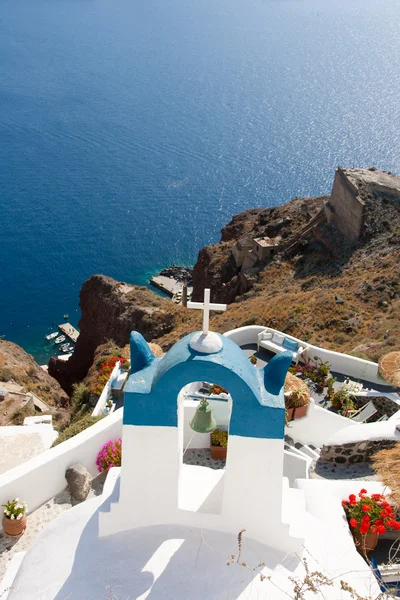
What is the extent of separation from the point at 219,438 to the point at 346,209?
34.3m

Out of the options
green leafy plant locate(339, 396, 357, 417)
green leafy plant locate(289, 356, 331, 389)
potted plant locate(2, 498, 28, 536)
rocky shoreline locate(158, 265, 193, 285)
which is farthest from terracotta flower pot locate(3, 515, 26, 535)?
rocky shoreline locate(158, 265, 193, 285)

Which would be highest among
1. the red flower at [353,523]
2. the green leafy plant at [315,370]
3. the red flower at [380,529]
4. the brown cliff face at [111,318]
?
the brown cliff face at [111,318]

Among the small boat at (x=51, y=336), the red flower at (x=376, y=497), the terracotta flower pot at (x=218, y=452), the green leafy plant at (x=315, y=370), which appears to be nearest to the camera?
the red flower at (x=376, y=497)

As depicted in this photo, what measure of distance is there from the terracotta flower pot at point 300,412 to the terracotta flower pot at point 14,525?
5859 mm

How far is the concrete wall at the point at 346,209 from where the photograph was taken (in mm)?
39812

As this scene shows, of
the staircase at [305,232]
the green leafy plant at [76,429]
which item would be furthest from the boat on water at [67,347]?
the green leafy plant at [76,429]

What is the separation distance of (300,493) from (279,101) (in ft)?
351

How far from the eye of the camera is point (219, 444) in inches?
416

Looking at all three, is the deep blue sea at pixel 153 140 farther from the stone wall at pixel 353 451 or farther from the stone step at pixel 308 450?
the stone wall at pixel 353 451

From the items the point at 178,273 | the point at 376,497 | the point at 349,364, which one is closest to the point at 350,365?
the point at 349,364

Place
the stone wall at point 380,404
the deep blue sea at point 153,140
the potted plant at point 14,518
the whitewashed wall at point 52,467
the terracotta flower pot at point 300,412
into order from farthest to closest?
the deep blue sea at point 153,140, the stone wall at point 380,404, the terracotta flower pot at point 300,412, the whitewashed wall at point 52,467, the potted plant at point 14,518

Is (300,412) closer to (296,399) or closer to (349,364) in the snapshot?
(296,399)

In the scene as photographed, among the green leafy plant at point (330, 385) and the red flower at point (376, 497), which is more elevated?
the green leafy plant at point (330, 385)

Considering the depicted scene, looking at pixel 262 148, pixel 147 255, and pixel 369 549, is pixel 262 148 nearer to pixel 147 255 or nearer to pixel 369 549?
pixel 147 255
